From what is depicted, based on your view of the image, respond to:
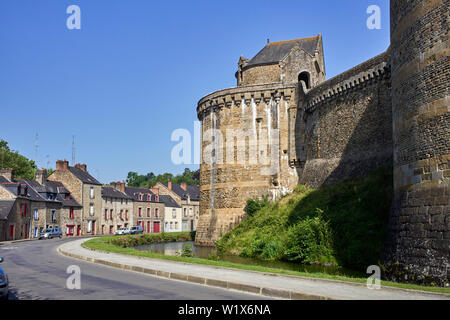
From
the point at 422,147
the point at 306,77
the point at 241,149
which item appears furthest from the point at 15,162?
the point at 422,147

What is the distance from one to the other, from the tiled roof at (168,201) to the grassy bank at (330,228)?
34655 millimetres

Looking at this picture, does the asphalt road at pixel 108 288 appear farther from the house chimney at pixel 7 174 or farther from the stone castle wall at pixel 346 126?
the house chimney at pixel 7 174

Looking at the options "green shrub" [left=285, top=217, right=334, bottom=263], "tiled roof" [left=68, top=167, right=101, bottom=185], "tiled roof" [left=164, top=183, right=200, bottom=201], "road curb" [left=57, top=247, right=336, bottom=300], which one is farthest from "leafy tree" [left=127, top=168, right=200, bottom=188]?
"road curb" [left=57, top=247, right=336, bottom=300]

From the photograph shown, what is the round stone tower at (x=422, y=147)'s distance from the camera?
425 inches

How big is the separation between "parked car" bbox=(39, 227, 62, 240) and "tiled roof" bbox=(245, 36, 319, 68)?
2235 centimetres

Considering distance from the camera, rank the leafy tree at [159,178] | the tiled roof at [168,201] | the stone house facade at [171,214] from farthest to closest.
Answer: the leafy tree at [159,178] → the tiled roof at [168,201] → the stone house facade at [171,214]

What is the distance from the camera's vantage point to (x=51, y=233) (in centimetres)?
3697

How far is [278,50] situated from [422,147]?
22.7 m

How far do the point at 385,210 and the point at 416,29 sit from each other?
727cm

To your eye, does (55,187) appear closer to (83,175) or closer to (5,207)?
(83,175)

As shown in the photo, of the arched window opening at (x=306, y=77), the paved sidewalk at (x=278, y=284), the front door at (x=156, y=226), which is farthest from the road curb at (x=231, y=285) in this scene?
the front door at (x=156, y=226)

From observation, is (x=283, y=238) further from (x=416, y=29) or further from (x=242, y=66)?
(x=242, y=66)
